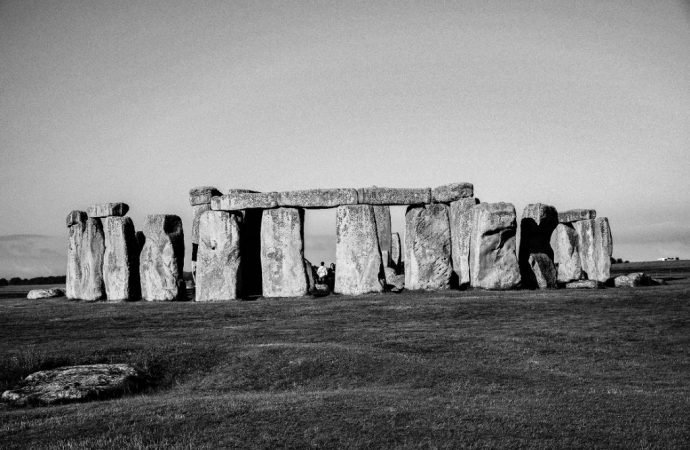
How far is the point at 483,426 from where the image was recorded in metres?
10.4

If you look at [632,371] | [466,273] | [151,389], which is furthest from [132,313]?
[632,371]

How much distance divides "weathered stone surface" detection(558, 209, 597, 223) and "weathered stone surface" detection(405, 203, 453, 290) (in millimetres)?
8309

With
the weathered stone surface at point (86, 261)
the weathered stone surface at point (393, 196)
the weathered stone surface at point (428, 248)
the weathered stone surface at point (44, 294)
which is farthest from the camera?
the weathered stone surface at point (44, 294)

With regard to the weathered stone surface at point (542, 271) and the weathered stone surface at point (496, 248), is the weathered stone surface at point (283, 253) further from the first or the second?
the weathered stone surface at point (542, 271)

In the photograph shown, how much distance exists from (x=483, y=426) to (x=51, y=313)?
18075 mm

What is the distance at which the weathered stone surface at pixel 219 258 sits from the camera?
2762cm

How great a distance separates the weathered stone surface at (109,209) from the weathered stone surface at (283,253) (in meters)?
6.03

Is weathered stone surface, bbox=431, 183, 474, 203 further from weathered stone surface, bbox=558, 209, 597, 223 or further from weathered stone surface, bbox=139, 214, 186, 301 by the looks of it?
weathered stone surface, bbox=139, 214, 186, 301

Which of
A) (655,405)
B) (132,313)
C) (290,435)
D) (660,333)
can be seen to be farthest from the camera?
(132,313)

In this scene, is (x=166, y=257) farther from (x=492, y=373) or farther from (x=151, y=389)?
(x=492, y=373)

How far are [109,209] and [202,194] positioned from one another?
15.1ft

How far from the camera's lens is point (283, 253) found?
91.2 feet

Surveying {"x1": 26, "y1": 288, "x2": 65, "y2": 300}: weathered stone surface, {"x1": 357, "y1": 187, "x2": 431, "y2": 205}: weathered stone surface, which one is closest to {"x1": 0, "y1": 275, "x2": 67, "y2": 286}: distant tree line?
{"x1": 26, "y1": 288, "x2": 65, "y2": 300}: weathered stone surface

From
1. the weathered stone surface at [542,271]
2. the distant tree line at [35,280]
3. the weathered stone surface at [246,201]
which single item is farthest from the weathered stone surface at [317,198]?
the distant tree line at [35,280]
